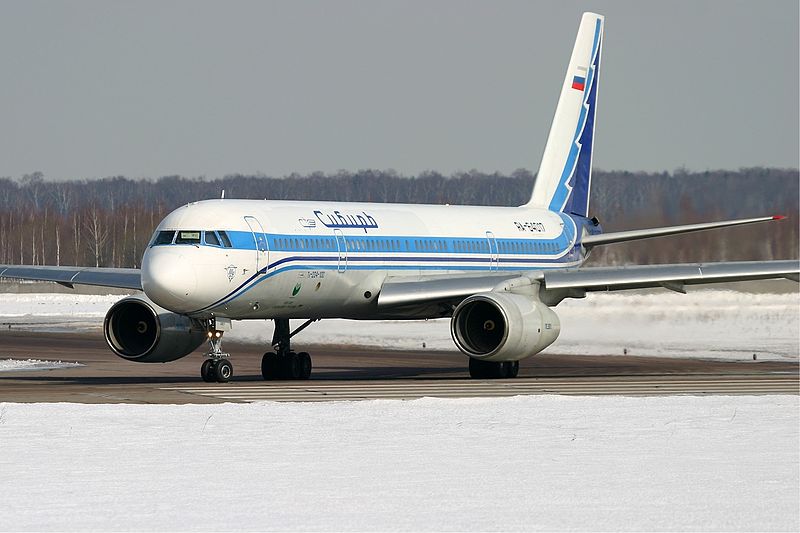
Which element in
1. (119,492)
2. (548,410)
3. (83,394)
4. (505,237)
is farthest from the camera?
(505,237)

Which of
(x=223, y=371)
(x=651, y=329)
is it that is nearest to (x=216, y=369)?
(x=223, y=371)

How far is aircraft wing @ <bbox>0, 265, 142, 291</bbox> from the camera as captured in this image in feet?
108

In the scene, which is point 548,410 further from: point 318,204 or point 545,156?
point 545,156

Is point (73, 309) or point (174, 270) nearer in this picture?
point (174, 270)

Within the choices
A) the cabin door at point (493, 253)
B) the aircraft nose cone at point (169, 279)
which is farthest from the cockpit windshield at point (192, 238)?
the cabin door at point (493, 253)

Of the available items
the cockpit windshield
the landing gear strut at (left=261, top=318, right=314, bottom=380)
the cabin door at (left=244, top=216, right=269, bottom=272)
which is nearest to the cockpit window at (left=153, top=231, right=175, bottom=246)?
the cockpit windshield

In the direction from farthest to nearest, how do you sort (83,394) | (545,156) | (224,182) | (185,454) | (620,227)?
1. (224,182)
2. (620,227)
3. (545,156)
4. (83,394)
5. (185,454)

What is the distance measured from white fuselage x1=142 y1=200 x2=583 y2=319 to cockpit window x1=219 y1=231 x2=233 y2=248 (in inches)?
0.9

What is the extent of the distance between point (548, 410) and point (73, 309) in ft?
200

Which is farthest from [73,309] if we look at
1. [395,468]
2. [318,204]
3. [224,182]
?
[395,468]

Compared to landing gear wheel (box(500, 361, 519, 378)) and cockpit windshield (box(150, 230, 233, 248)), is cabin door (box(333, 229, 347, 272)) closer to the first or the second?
cockpit windshield (box(150, 230, 233, 248))

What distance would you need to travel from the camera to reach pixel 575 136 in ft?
138

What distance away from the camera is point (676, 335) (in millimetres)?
43375

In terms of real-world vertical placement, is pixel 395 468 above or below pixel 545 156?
below
